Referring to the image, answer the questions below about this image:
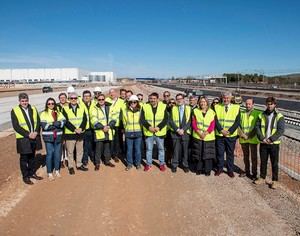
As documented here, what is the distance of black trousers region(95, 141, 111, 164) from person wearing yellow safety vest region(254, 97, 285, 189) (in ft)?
12.0

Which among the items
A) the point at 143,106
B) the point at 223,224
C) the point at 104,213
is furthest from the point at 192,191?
the point at 143,106

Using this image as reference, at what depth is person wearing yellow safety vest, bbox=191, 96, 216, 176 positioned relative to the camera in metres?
7.05

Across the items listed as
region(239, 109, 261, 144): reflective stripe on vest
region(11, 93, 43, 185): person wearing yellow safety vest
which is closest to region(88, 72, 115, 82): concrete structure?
region(11, 93, 43, 185): person wearing yellow safety vest

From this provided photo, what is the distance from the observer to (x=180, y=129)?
7.37 m

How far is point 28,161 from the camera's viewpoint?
6.88m

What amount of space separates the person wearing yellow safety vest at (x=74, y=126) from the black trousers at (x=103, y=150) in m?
0.40

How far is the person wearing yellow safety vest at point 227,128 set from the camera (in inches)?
273

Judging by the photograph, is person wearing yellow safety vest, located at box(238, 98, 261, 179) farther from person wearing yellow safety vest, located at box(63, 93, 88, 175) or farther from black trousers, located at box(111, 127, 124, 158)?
person wearing yellow safety vest, located at box(63, 93, 88, 175)

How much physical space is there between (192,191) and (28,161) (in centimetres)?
358

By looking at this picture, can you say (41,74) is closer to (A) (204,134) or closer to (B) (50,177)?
(B) (50,177)

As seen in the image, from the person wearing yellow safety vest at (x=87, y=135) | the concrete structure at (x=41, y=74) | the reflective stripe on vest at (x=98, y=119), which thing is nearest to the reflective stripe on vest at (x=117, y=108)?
the reflective stripe on vest at (x=98, y=119)

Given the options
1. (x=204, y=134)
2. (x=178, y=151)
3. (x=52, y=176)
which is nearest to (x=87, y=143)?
(x=52, y=176)

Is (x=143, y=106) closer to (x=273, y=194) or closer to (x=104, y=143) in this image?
(x=104, y=143)

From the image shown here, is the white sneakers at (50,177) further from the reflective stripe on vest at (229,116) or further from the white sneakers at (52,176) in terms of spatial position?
the reflective stripe on vest at (229,116)
